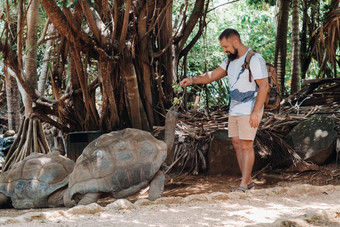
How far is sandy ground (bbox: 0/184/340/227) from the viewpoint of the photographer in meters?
3.33

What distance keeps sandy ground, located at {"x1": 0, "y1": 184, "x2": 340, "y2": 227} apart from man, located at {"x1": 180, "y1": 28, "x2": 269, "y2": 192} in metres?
0.48

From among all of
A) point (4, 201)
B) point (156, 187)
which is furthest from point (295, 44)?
point (4, 201)

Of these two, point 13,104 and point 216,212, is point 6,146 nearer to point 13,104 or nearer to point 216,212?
point 13,104

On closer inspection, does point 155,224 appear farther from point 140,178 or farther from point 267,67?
point 267,67

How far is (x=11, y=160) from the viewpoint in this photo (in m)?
7.05

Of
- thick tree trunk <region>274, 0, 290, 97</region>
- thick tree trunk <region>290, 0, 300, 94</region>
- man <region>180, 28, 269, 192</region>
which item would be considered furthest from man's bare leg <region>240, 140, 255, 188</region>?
thick tree trunk <region>290, 0, 300, 94</region>

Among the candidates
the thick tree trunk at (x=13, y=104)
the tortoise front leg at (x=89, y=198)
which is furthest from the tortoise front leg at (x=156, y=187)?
the thick tree trunk at (x=13, y=104)

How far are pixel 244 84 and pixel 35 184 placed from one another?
2736mm

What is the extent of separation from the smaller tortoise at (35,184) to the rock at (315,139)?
3.28 metres

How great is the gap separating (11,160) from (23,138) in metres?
0.42

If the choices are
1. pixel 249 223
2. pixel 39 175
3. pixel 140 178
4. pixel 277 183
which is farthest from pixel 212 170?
pixel 249 223

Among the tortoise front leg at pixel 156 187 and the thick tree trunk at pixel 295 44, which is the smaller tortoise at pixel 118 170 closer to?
the tortoise front leg at pixel 156 187

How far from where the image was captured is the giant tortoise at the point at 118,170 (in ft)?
14.8

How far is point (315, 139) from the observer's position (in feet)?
19.7
